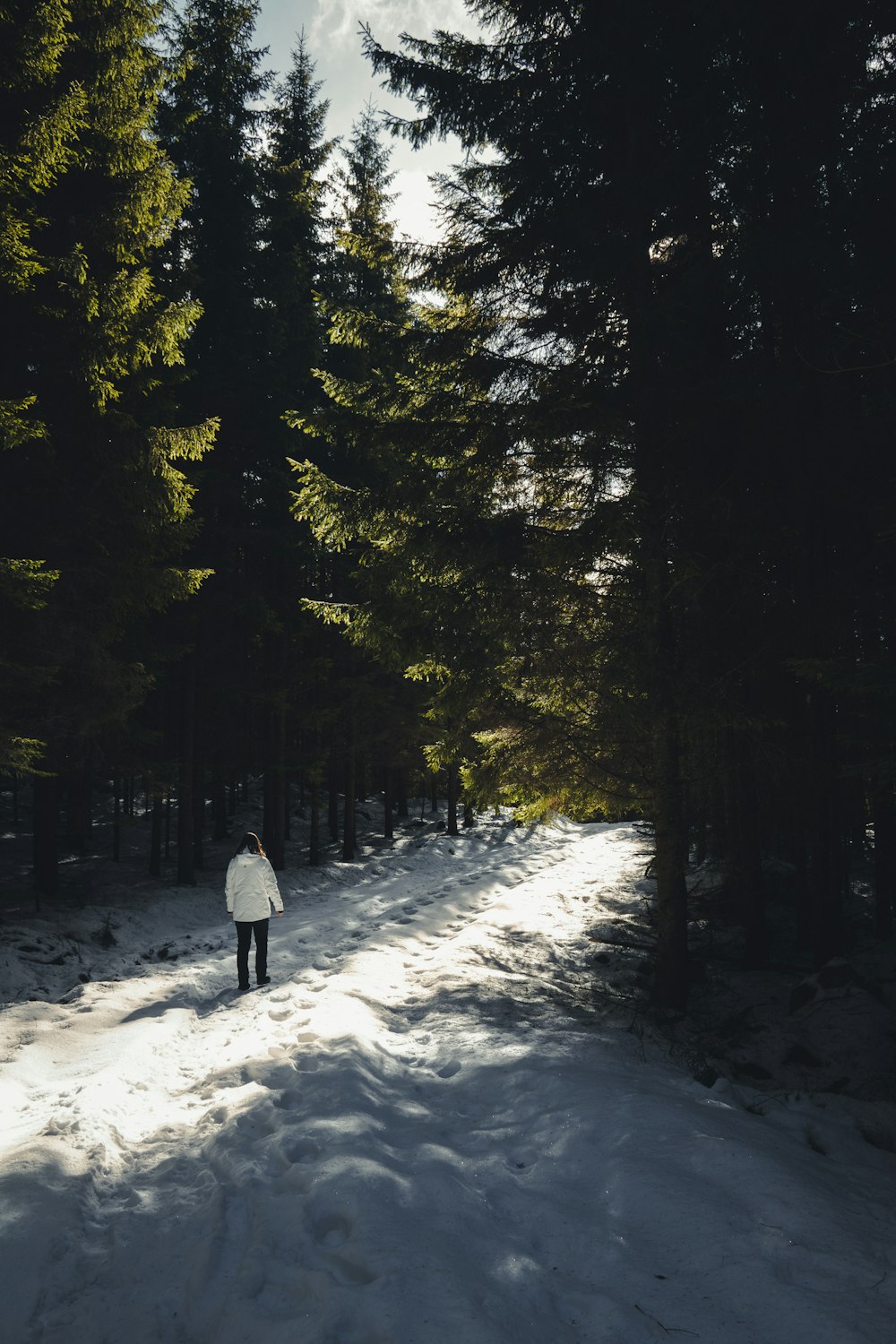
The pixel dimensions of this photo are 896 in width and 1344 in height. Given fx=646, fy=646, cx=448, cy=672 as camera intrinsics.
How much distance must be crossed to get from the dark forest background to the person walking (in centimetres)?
282

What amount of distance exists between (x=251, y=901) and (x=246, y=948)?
1.92 feet

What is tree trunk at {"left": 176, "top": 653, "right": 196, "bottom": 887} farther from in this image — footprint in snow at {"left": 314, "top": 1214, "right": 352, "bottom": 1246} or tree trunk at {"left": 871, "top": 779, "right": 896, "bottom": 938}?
tree trunk at {"left": 871, "top": 779, "right": 896, "bottom": 938}

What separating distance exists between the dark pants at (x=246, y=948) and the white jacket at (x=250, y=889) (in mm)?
76

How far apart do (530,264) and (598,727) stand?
607cm

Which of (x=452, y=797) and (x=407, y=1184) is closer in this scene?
(x=407, y=1184)

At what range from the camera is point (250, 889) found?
345 inches

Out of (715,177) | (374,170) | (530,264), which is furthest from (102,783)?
(715,177)

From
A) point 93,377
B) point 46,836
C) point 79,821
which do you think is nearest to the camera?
point 93,377

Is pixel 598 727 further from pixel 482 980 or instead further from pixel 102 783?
pixel 102 783

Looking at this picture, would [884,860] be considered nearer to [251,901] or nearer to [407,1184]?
[251,901]

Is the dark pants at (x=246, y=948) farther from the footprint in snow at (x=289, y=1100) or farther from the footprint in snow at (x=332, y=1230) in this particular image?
the footprint in snow at (x=332, y=1230)

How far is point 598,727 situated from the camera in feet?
28.2

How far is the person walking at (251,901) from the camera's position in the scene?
8367mm

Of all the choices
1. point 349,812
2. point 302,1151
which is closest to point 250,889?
point 302,1151
